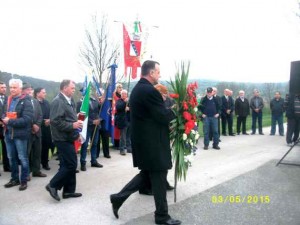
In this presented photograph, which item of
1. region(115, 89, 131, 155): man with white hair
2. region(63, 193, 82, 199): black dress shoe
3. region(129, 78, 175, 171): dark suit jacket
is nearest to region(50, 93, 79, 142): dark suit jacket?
region(63, 193, 82, 199): black dress shoe

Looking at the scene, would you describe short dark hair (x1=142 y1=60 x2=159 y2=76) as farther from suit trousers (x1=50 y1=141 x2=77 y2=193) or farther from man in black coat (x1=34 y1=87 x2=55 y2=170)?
man in black coat (x1=34 y1=87 x2=55 y2=170)

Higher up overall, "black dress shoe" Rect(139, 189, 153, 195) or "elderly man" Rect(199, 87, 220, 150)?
"elderly man" Rect(199, 87, 220, 150)

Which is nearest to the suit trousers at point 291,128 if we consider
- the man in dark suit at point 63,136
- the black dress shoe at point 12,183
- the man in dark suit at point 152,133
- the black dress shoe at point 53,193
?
the man in dark suit at point 152,133

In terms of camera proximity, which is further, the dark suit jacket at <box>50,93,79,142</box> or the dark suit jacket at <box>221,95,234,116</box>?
the dark suit jacket at <box>221,95,234,116</box>

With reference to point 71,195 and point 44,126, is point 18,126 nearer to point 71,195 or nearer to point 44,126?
Result: point 71,195

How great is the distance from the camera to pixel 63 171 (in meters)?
5.67

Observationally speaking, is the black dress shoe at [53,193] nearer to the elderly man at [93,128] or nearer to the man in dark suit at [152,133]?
the man in dark suit at [152,133]

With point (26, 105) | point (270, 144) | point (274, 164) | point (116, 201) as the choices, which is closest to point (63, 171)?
point (116, 201)

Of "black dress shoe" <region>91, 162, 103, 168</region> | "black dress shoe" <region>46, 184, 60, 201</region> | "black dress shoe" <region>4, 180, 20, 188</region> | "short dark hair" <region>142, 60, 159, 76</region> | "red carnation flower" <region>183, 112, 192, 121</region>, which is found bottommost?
"black dress shoe" <region>91, 162, 103, 168</region>

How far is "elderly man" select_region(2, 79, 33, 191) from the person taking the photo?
21.0 ft

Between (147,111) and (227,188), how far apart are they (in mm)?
2701

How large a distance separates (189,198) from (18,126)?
3360 millimetres

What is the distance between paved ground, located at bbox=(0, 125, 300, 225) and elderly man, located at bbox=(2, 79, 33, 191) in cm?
40

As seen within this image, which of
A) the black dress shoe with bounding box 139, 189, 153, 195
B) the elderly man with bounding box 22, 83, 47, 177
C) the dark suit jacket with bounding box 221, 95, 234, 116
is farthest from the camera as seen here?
the dark suit jacket with bounding box 221, 95, 234, 116
